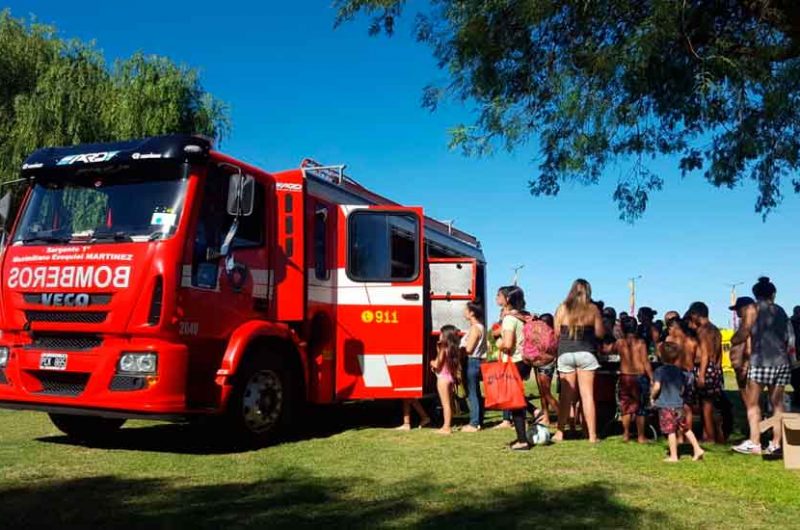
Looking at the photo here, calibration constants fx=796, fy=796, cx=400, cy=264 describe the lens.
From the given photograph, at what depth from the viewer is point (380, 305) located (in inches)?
373

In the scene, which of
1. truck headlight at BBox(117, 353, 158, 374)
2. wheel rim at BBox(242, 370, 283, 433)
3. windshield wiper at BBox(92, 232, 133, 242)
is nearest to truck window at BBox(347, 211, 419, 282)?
wheel rim at BBox(242, 370, 283, 433)

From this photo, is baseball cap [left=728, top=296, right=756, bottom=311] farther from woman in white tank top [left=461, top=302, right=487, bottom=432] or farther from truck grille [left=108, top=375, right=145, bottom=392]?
truck grille [left=108, top=375, right=145, bottom=392]

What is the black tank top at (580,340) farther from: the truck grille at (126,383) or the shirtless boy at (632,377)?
the truck grille at (126,383)

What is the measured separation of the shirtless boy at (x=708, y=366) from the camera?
847cm

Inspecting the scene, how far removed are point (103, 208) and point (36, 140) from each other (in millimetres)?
14516

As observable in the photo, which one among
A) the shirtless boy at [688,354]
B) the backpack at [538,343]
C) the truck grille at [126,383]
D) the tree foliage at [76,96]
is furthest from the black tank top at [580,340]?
the tree foliage at [76,96]

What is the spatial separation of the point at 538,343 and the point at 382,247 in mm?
2163

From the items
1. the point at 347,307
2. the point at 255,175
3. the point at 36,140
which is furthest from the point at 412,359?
the point at 36,140

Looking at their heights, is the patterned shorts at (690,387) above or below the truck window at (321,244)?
below

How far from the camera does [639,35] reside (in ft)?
26.5

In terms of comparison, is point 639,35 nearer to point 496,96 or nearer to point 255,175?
point 496,96

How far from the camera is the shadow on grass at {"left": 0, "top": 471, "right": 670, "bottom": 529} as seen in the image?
4945 mm

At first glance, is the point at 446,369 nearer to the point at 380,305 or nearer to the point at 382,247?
the point at 380,305

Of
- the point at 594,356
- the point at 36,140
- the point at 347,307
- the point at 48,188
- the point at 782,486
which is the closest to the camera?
the point at 782,486
